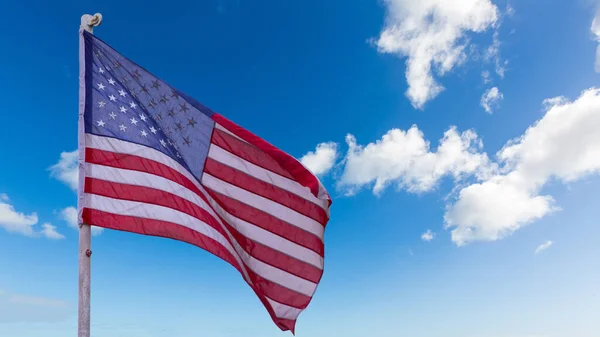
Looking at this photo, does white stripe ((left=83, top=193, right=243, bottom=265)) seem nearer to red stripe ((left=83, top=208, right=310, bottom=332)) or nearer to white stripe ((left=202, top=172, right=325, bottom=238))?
red stripe ((left=83, top=208, right=310, bottom=332))

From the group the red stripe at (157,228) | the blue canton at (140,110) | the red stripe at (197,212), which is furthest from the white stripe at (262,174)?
the red stripe at (157,228)

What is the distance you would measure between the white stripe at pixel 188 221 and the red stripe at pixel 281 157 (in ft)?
7.44

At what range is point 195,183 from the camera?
11.8 m

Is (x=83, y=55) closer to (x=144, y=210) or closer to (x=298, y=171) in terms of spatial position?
(x=144, y=210)

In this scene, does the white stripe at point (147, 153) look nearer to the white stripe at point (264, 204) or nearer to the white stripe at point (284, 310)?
the white stripe at point (264, 204)

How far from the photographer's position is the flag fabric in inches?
405

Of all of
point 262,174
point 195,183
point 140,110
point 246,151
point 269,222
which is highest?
point 140,110

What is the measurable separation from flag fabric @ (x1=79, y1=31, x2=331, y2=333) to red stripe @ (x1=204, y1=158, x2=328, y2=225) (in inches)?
1.0

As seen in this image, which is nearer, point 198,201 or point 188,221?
point 188,221

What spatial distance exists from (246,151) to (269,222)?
1.88 metres

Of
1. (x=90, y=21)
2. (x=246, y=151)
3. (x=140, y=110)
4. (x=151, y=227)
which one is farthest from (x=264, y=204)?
(x=90, y=21)

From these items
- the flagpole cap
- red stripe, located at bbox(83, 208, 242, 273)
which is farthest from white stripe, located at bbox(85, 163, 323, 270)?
the flagpole cap

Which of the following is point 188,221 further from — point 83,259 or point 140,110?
point 140,110

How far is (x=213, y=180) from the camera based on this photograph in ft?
40.2
